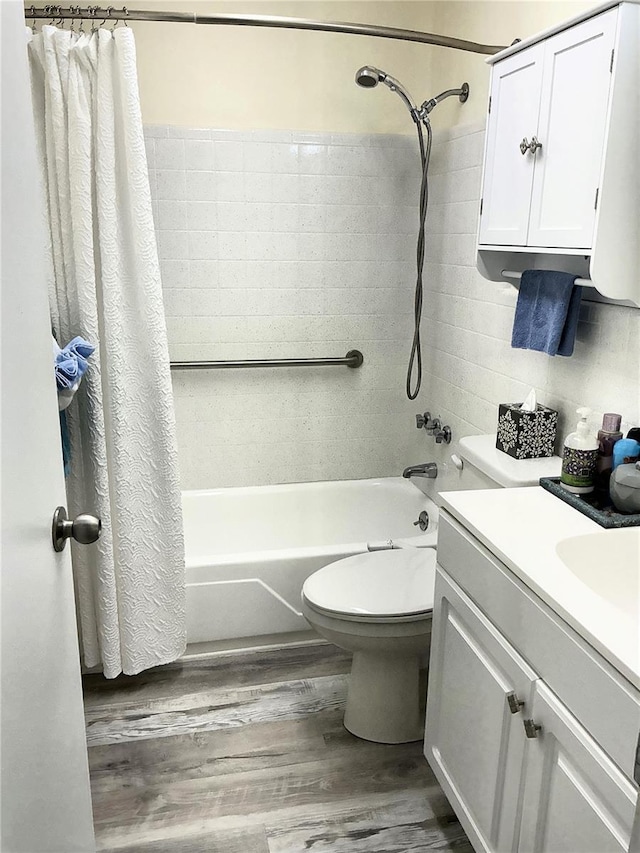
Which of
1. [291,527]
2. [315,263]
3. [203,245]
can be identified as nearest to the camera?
[203,245]

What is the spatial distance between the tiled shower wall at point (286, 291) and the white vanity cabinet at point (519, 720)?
4.60 ft

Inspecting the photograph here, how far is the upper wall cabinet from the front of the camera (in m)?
1.37

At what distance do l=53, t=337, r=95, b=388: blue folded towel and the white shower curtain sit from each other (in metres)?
0.10

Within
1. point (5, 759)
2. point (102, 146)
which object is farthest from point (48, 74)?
point (5, 759)

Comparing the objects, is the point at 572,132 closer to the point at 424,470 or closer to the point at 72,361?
the point at 72,361

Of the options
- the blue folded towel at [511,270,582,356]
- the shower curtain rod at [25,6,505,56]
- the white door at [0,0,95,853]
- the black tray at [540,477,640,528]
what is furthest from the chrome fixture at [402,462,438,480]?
the white door at [0,0,95,853]

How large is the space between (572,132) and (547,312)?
0.42m

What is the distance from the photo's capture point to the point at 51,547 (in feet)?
3.32

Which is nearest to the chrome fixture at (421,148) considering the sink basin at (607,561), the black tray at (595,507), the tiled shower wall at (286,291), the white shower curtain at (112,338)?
the tiled shower wall at (286,291)

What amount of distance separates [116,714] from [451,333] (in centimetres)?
171

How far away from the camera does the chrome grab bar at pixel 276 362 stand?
271cm

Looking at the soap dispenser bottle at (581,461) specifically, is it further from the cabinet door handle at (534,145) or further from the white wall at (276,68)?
the white wall at (276,68)

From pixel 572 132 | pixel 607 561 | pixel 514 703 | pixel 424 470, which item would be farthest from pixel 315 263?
pixel 514 703

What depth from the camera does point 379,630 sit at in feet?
6.02
